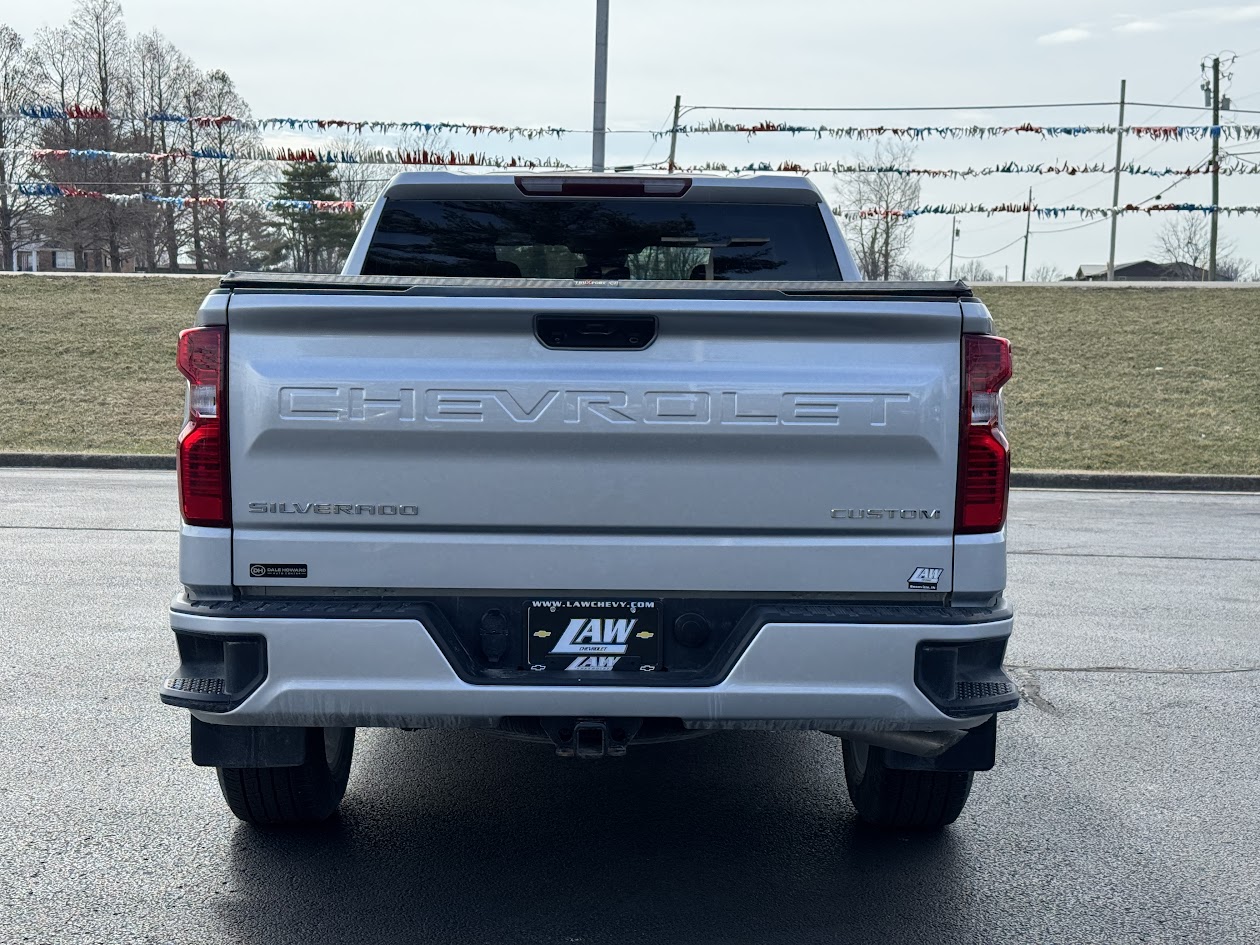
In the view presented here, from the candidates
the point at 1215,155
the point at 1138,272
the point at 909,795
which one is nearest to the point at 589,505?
the point at 909,795

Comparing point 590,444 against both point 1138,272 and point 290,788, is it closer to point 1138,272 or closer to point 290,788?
point 290,788

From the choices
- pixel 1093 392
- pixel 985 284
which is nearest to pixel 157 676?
pixel 1093 392

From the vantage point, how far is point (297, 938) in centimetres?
334

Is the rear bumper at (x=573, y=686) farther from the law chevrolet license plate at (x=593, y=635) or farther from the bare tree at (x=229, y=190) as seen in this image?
the bare tree at (x=229, y=190)

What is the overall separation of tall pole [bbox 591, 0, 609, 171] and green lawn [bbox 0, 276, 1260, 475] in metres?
7.04

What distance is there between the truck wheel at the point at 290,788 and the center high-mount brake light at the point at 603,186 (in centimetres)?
199

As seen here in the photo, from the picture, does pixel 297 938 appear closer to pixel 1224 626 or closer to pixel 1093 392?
pixel 1224 626

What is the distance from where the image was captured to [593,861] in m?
3.90

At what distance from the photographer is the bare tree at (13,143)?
4762cm

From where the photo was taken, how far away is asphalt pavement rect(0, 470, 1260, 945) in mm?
3488

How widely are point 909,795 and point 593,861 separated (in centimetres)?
100

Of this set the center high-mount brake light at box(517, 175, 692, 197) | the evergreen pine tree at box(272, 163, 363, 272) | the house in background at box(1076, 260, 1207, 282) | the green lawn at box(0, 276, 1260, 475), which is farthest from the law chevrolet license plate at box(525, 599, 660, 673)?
the house in background at box(1076, 260, 1207, 282)

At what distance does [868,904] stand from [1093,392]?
18.5 m

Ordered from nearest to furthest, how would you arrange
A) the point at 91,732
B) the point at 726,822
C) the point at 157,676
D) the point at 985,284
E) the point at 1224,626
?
the point at 726,822 < the point at 91,732 < the point at 157,676 < the point at 1224,626 < the point at 985,284
